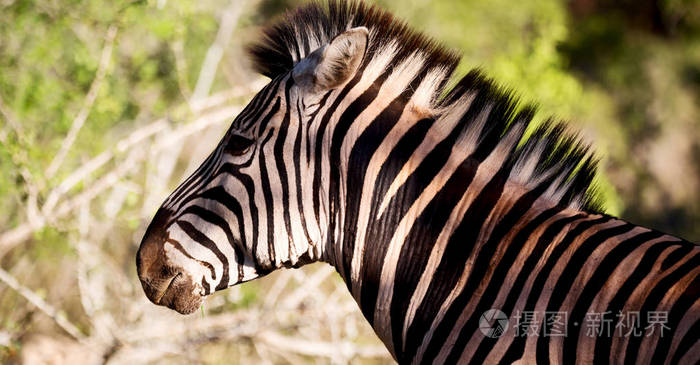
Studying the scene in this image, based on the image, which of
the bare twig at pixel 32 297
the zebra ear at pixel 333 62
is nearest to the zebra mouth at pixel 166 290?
the zebra ear at pixel 333 62

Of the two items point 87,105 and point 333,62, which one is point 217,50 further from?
point 333,62

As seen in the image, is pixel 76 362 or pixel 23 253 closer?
pixel 76 362

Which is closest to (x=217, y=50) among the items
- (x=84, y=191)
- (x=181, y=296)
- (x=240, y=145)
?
(x=84, y=191)

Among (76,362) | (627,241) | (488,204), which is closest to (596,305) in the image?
(627,241)

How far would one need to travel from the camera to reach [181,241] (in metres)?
2.71

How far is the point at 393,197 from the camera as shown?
2660 millimetres

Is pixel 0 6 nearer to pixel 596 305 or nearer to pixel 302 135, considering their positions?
pixel 302 135

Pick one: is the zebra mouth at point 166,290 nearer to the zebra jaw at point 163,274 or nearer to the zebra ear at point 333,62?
the zebra jaw at point 163,274

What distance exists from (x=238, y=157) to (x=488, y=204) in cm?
94

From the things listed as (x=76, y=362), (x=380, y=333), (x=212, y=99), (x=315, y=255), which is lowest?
(x=76, y=362)

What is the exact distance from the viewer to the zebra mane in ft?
8.70

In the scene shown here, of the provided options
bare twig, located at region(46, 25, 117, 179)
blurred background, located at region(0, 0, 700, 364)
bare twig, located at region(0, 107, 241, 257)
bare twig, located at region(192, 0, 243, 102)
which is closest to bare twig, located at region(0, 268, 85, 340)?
blurred background, located at region(0, 0, 700, 364)

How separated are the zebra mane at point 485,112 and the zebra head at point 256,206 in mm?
249

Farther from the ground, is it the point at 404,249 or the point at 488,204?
the point at 488,204
